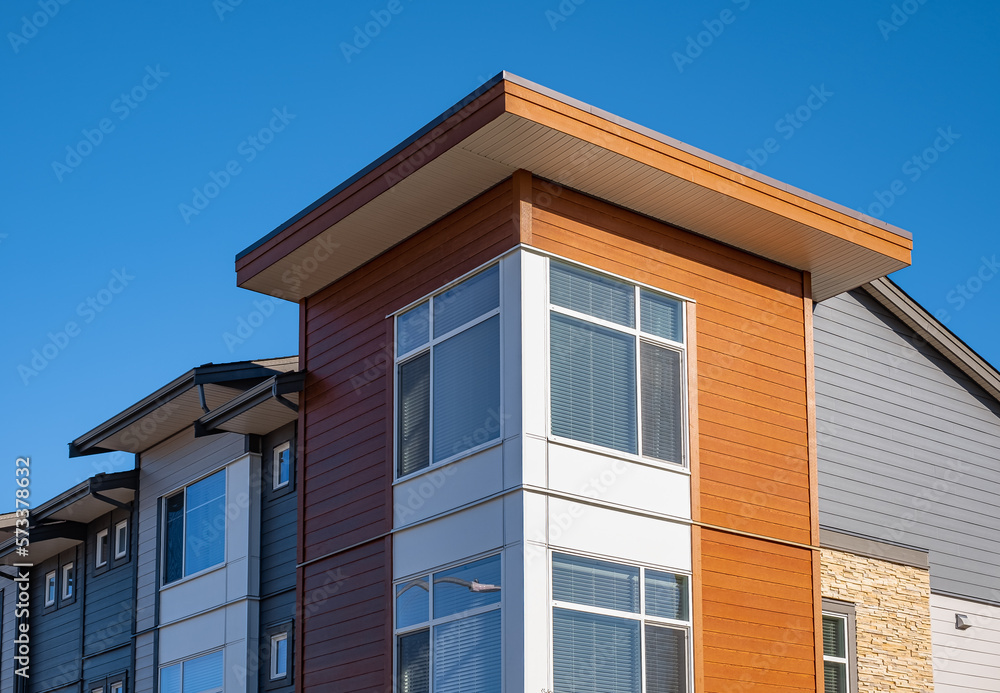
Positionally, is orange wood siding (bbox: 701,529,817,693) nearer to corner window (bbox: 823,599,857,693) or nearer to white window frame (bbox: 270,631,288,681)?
corner window (bbox: 823,599,857,693)

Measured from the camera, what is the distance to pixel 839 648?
50.3 ft

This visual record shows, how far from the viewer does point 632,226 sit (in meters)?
14.0

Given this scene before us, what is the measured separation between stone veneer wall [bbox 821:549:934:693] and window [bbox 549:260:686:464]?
333 centimetres

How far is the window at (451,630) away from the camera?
40.5 feet

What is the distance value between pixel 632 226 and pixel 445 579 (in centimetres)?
442

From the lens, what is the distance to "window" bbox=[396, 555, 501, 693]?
12.3 metres

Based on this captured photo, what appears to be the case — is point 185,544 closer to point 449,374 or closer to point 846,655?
point 449,374

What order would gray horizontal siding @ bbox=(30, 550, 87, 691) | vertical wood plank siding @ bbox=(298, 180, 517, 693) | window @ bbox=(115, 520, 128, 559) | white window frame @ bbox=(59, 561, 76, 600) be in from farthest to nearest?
1. white window frame @ bbox=(59, 561, 76, 600)
2. gray horizontal siding @ bbox=(30, 550, 87, 691)
3. window @ bbox=(115, 520, 128, 559)
4. vertical wood plank siding @ bbox=(298, 180, 517, 693)

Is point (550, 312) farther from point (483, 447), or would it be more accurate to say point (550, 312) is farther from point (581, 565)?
point (581, 565)

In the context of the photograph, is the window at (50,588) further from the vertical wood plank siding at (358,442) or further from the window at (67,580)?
the vertical wood plank siding at (358,442)

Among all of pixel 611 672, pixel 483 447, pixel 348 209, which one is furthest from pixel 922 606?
pixel 348 209

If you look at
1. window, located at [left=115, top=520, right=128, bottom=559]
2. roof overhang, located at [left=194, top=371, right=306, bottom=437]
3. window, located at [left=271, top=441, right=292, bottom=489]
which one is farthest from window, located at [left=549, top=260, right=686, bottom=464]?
window, located at [left=115, top=520, right=128, bottom=559]

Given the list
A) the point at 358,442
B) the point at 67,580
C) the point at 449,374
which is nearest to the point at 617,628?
the point at 449,374

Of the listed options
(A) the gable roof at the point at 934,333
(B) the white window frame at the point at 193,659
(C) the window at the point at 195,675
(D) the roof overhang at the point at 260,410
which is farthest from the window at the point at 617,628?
(C) the window at the point at 195,675
